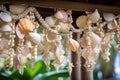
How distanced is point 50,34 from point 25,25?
8 cm

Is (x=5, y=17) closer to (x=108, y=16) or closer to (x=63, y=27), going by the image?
(x=63, y=27)

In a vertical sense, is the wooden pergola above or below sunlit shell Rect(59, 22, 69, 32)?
above

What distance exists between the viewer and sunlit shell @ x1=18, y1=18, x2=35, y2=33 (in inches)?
22.9

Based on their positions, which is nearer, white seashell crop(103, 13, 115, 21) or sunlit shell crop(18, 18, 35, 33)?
sunlit shell crop(18, 18, 35, 33)

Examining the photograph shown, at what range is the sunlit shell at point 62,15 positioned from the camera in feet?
2.05

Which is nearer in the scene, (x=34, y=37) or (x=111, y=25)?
(x=34, y=37)

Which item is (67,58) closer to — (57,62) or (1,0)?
(57,62)

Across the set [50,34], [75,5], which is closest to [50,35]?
[50,34]

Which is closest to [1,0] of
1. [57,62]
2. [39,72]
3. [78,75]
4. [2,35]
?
[2,35]

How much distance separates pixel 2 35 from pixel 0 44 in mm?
23

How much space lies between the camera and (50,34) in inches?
25.0

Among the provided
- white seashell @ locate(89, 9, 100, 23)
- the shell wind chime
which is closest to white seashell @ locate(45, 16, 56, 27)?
the shell wind chime

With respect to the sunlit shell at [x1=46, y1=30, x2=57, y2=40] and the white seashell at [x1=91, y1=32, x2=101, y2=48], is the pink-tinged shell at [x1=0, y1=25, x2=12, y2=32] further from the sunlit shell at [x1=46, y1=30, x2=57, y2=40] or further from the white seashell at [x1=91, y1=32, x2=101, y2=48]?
the white seashell at [x1=91, y1=32, x2=101, y2=48]

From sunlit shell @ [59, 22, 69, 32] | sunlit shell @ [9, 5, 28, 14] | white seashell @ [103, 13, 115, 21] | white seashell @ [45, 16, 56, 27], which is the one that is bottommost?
sunlit shell @ [59, 22, 69, 32]
